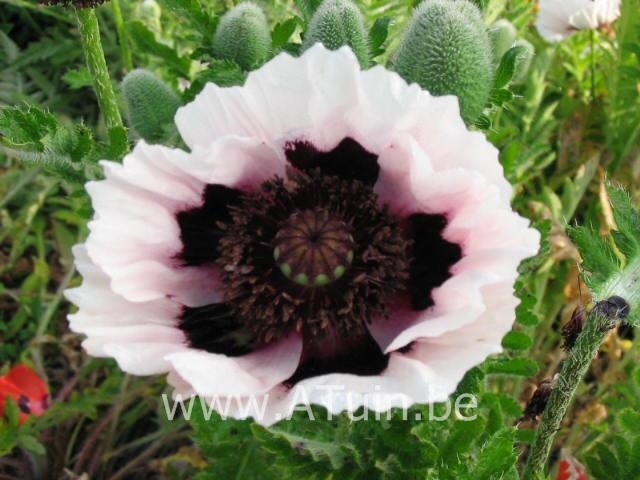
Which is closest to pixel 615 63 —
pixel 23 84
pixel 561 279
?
pixel 561 279

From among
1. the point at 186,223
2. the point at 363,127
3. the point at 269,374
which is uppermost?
the point at 363,127

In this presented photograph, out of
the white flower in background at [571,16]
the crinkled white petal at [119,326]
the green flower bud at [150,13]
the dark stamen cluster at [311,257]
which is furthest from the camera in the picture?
the white flower in background at [571,16]

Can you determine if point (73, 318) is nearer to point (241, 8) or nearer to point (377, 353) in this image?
point (377, 353)

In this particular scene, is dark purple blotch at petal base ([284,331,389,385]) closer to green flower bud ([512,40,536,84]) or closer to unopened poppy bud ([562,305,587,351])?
unopened poppy bud ([562,305,587,351])

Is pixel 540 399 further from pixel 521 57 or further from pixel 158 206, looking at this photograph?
pixel 158 206

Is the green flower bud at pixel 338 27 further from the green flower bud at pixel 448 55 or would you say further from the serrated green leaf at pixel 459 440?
the serrated green leaf at pixel 459 440

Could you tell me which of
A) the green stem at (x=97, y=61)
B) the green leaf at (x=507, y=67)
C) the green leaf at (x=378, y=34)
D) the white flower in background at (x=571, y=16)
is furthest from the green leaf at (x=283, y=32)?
the white flower in background at (x=571, y=16)
